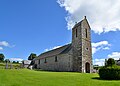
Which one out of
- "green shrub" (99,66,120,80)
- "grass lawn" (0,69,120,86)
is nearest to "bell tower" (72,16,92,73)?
"green shrub" (99,66,120,80)

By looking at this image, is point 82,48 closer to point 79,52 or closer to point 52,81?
point 79,52

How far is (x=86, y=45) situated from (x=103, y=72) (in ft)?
67.6

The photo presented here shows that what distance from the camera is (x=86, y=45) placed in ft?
145

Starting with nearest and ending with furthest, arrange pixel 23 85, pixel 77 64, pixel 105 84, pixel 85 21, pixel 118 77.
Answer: pixel 23 85, pixel 105 84, pixel 118 77, pixel 77 64, pixel 85 21

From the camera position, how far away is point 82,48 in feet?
141

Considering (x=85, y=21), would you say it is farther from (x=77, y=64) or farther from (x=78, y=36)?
(x=77, y=64)

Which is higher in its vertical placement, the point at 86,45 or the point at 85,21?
the point at 85,21

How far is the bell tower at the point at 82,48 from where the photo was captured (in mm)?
42562

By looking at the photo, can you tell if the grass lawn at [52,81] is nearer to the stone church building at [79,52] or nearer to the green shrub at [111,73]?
the green shrub at [111,73]

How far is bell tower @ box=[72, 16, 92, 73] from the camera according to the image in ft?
140

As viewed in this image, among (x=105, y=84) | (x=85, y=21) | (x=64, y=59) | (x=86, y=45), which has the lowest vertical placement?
(x=105, y=84)

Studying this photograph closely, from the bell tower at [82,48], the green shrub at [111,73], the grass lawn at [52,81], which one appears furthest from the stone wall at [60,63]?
the green shrub at [111,73]

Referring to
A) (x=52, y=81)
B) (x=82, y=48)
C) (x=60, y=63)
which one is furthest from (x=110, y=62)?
(x=60, y=63)

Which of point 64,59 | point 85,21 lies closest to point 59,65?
point 64,59
